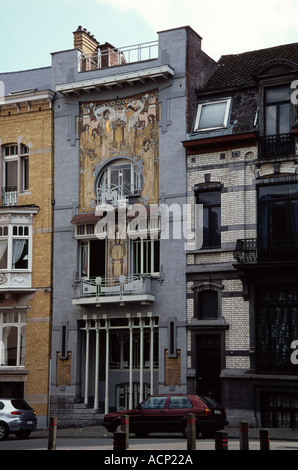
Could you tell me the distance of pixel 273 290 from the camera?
2850cm

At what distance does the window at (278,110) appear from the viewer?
29109 millimetres

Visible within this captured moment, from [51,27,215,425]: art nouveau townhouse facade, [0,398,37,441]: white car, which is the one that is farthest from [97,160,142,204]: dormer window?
[0,398,37,441]: white car

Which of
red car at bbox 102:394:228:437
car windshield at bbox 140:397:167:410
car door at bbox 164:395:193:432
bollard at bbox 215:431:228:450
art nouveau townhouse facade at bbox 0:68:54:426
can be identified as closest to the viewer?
bollard at bbox 215:431:228:450

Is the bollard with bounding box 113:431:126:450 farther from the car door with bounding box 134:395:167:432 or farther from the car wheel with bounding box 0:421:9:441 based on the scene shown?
the car wheel with bounding box 0:421:9:441

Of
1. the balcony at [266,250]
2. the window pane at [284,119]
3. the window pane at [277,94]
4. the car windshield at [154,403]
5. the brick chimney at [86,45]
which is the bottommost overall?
the car windshield at [154,403]

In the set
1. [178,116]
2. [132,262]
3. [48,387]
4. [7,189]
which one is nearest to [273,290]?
[132,262]

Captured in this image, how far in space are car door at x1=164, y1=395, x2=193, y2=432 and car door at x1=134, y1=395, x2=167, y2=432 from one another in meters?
0.16

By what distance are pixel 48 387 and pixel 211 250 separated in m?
8.80

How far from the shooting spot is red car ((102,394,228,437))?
79.0 ft

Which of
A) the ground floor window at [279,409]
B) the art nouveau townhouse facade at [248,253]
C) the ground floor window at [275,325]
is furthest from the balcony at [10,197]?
the ground floor window at [279,409]

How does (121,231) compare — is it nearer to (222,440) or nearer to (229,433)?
(229,433)

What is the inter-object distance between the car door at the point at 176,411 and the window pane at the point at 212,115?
36.5 ft

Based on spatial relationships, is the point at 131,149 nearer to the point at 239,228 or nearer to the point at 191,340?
the point at 239,228

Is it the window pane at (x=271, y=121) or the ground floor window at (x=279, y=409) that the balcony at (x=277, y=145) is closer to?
the window pane at (x=271, y=121)
